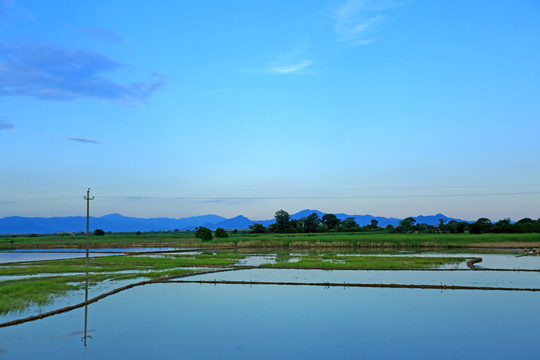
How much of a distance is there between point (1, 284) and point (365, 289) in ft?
55.8

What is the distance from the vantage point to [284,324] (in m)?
13.1

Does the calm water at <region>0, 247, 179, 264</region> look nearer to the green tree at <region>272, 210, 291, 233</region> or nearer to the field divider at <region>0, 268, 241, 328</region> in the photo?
the field divider at <region>0, 268, 241, 328</region>

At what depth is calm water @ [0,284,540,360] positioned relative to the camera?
1047 centimetres

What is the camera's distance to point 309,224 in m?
99.9

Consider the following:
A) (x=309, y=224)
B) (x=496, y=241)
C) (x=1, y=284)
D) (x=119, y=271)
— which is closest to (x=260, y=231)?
(x=309, y=224)

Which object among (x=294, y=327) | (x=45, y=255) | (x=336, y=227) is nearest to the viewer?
(x=294, y=327)

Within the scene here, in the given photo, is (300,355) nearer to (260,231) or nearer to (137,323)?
(137,323)

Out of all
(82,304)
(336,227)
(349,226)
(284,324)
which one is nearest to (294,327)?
(284,324)

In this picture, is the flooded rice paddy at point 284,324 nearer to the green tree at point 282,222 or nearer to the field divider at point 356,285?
the field divider at point 356,285

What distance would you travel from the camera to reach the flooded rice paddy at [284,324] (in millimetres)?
10516

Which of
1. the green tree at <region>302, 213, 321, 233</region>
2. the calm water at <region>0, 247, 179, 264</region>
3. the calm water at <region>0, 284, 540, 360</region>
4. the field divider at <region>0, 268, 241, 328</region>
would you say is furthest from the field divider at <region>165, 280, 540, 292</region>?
the green tree at <region>302, 213, 321, 233</region>

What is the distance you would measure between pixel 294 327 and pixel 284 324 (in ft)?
1.54

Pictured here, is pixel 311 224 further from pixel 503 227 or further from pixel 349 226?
pixel 503 227

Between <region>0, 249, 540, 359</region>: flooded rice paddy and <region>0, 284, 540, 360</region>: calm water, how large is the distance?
27 mm
